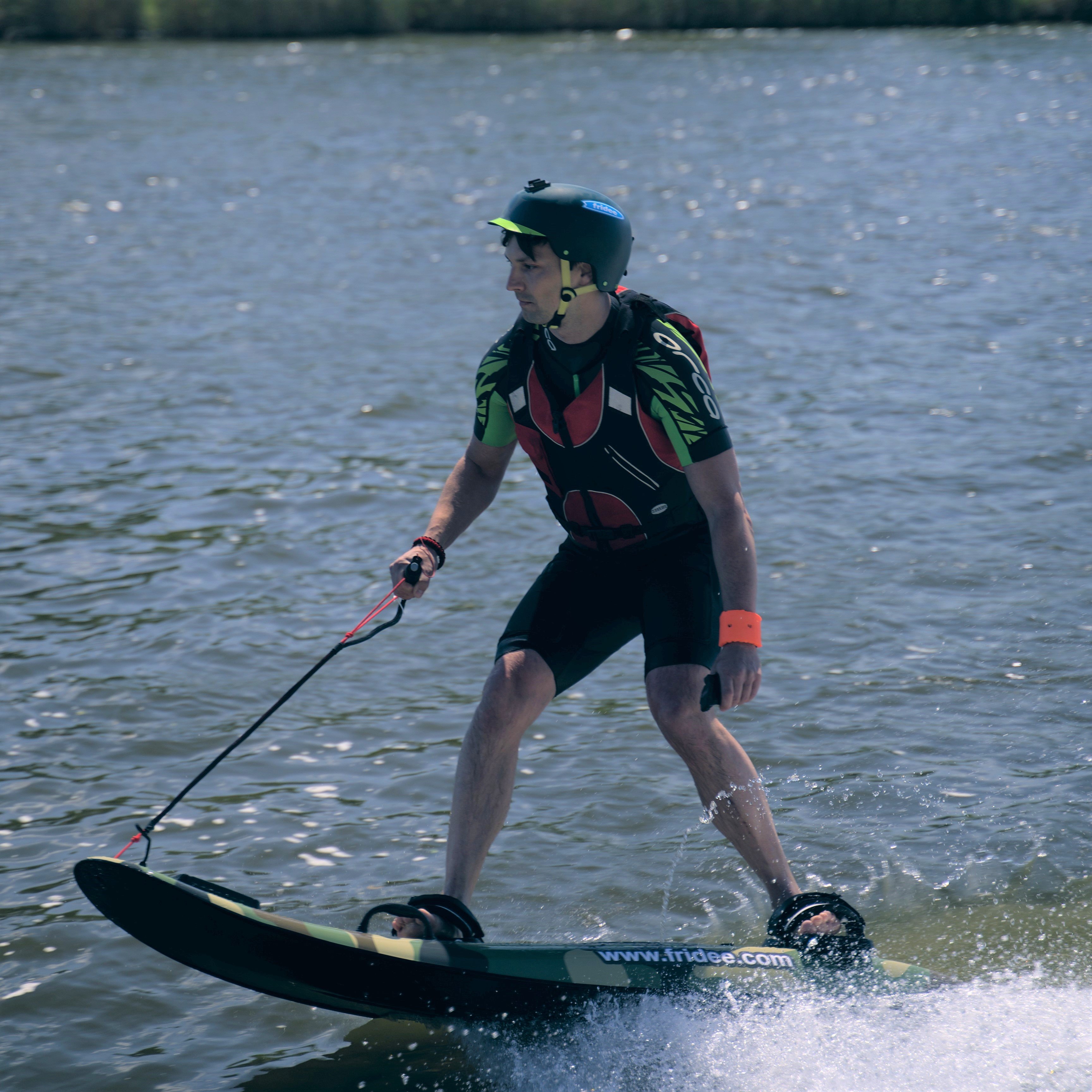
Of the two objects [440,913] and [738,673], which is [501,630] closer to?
[440,913]

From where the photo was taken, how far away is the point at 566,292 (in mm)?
4293

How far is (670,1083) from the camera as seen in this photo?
3.96 m

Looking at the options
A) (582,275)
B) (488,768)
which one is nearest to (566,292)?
(582,275)

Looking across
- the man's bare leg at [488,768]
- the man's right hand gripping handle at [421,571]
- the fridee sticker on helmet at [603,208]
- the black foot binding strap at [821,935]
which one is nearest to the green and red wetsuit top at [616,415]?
the fridee sticker on helmet at [603,208]

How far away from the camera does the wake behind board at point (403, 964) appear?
3.99 m

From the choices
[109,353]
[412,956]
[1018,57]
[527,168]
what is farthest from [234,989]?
[1018,57]

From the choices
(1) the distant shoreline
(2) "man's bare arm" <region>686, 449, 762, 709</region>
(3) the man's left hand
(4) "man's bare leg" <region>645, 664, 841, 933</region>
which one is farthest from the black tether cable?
(1) the distant shoreline

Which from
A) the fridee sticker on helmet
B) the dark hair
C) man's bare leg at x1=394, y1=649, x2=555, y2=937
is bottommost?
man's bare leg at x1=394, y1=649, x2=555, y2=937

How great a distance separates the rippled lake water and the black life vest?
55.6 inches

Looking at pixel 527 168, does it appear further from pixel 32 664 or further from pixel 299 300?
pixel 32 664

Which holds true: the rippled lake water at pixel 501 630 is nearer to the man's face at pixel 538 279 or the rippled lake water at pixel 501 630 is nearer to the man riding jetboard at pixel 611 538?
the man riding jetboard at pixel 611 538

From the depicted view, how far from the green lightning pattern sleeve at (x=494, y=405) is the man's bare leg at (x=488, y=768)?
2.50 feet

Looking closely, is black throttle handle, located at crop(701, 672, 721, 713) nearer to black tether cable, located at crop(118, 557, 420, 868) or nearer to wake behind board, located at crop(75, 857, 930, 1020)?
wake behind board, located at crop(75, 857, 930, 1020)

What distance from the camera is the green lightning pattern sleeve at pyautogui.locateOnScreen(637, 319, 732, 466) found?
13.6 feet
